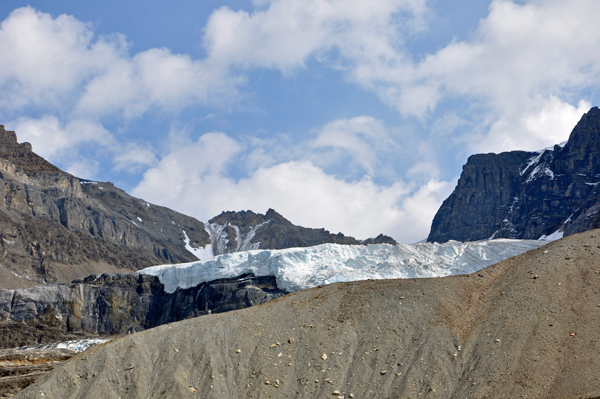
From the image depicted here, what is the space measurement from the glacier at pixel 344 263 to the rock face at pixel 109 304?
2472 mm

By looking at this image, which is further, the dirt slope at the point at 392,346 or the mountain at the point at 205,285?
the mountain at the point at 205,285

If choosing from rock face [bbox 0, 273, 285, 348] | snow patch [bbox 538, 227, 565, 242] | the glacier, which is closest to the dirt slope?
the glacier

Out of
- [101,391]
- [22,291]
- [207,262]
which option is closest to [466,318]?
[101,391]

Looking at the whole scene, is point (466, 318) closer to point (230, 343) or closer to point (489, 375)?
point (489, 375)

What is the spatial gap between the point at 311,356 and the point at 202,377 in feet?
21.5

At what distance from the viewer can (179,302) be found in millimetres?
115438

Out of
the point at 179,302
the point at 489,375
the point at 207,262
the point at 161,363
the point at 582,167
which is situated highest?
the point at 582,167

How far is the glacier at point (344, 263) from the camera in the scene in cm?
10356

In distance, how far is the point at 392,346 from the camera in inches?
1305

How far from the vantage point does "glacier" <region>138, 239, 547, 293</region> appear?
10356 centimetres

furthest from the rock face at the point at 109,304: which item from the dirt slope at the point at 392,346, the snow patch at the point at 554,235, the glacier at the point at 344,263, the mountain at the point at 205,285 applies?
the snow patch at the point at 554,235

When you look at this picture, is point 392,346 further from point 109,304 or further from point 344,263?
point 109,304

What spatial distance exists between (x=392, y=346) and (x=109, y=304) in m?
96.9

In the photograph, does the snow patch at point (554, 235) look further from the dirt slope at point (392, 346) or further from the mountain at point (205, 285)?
the dirt slope at point (392, 346)
